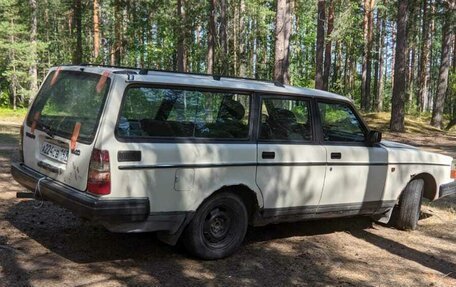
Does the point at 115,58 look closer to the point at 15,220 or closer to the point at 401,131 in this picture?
the point at 401,131

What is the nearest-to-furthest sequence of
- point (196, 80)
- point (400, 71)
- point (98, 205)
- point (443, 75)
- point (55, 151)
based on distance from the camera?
point (98, 205) → point (55, 151) → point (196, 80) → point (400, 71) → point (443, 75)

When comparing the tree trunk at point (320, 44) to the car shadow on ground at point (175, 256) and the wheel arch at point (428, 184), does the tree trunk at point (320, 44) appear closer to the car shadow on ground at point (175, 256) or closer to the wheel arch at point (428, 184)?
the wheel arch at point (428, 184)

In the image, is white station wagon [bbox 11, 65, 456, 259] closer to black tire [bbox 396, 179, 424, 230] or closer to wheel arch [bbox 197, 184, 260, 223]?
wheel arch [bbox 197, 184, 260, 223]

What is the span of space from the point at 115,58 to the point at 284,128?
123ft

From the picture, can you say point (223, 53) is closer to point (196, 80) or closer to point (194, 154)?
point (196, 80)

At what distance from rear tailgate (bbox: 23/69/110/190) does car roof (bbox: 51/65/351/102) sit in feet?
0.52

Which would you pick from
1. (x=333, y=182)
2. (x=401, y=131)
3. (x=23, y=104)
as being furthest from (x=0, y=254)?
(x=23, y=104)

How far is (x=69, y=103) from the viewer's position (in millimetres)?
5070

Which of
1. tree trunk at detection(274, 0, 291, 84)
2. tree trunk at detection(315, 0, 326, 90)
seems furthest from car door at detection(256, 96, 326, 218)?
tree trunk at detection(315, 0, 326, 90)

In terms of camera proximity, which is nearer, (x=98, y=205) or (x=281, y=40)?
(x=98, y=205)

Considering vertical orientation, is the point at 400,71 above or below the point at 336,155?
above

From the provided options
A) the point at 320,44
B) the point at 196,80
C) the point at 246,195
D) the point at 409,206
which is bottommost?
the point at 409,206

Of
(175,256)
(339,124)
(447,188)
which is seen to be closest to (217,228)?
(175,256)

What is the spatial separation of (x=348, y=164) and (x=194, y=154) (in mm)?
2186
